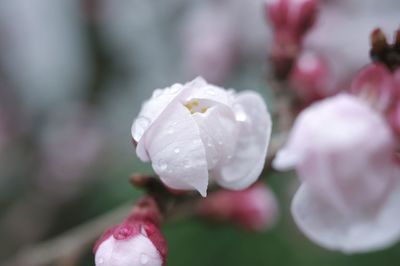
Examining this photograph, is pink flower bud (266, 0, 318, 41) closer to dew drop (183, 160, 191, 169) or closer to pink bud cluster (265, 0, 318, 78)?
pink bud cluster (265, 0, 318, 78)

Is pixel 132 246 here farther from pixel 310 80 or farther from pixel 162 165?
pixel 310 80

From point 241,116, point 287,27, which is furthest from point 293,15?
point 241,116

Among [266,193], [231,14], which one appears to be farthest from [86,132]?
[266,193]

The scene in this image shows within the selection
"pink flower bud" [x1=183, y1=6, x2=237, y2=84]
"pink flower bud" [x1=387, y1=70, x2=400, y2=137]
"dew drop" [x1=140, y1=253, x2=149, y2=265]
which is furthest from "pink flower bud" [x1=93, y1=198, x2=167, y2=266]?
"pink flower bud" [x1=183, y1=6, x2=237, y2=84]

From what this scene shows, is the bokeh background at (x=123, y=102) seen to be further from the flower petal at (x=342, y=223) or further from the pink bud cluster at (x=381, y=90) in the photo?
the flower petal at (x=342, y=223)

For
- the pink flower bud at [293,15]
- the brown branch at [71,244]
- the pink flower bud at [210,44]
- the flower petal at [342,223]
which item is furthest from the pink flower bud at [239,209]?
the pink flower bud at [210,44]

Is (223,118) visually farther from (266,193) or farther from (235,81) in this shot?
(235,81)
